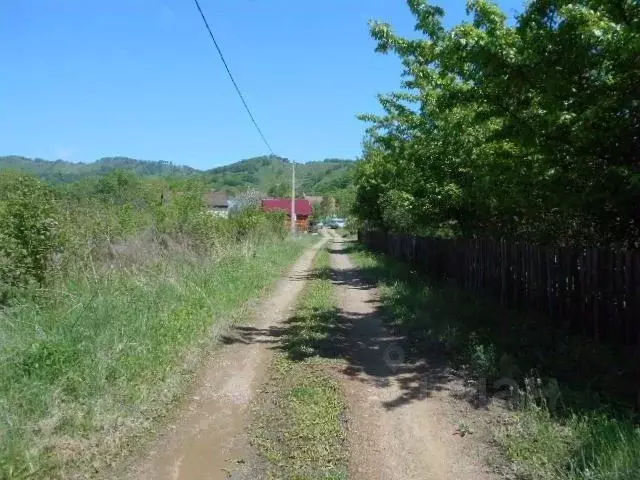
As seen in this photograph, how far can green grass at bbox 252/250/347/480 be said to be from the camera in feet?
14.7

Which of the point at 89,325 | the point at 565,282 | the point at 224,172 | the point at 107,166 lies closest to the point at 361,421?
the point at 89,325

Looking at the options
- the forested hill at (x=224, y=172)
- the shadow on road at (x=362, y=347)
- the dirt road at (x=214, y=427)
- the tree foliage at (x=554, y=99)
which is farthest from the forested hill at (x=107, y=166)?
the dirt road at (x=214, y=427)

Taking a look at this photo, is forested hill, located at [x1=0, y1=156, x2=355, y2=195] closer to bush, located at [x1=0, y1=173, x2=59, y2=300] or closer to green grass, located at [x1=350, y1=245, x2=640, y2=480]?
green grass, located at [x1=350, y1=245, x2=640, y2=480]

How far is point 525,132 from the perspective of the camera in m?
7.04

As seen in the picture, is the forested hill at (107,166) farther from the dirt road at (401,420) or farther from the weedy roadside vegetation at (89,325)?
the dirt road at (401,420)

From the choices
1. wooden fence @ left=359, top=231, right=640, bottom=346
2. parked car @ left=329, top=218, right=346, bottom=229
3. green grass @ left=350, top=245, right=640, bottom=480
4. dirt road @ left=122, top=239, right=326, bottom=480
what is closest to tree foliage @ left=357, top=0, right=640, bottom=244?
wooden fence @ left=359, top=231, right=640, bottom=346

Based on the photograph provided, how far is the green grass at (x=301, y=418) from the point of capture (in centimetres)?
447

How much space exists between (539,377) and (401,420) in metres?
1.82

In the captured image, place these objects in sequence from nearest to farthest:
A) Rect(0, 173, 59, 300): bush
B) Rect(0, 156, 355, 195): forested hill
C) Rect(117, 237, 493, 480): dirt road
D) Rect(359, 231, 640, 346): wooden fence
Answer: Rect(117, 237, 493, 480): dirt road → Rect(359, 231, 640, 346): wooden fence → Rect(0, 173, 59, 300): bush → Rect(0, 156, 355, 195): forested hill

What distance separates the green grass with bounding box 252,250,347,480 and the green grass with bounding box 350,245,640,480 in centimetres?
145

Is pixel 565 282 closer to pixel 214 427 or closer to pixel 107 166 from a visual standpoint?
pixel 214 427

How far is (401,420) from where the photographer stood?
5.42 m

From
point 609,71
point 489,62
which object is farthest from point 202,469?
point 609,71

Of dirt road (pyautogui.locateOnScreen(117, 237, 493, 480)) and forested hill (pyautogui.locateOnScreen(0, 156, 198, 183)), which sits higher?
forested hill (pyautogui.locateOnScreen(0, 156, 198, 183))
